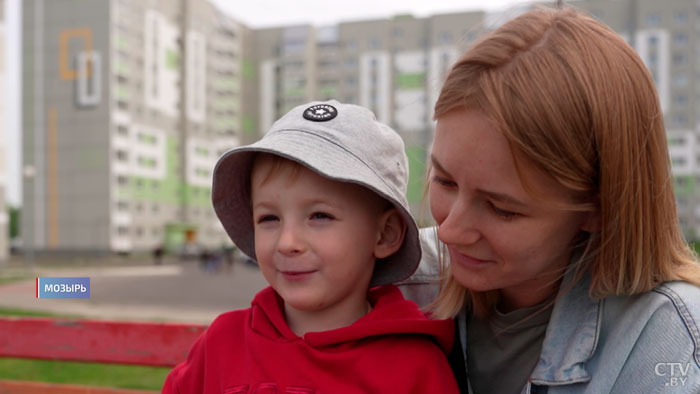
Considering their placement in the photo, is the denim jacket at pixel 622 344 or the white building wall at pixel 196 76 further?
the white building wall at pixel 196 76

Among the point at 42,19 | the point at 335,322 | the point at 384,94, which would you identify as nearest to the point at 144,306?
the point at 335,322

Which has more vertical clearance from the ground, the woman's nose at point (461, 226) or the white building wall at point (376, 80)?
the white building wall at point (376, 80)

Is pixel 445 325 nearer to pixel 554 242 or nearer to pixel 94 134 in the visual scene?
pixel 554 242

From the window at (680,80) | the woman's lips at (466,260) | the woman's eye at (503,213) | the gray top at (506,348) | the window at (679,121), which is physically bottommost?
the gray top at (506,348)

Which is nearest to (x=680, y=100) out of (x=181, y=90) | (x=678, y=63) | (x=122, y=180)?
(x=678, y=63)

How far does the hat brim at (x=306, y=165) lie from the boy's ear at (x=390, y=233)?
0.8 inches

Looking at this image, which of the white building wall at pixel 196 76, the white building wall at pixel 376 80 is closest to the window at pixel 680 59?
the white building wall at pixel 376 80

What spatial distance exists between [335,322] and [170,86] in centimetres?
4011

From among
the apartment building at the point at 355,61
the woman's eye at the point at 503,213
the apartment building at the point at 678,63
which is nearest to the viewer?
the woman's eye at the point at 503,213

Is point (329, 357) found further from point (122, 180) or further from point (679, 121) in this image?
point (679, 121)

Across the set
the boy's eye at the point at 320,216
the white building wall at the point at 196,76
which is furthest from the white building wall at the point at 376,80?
the boy's eye at the point at 320,216

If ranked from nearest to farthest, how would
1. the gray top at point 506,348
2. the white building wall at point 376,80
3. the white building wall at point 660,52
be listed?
the gray top at point 506,348 → the white building wall at point 660,52 → the white building wall at point 376,80

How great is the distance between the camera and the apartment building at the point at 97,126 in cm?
3434

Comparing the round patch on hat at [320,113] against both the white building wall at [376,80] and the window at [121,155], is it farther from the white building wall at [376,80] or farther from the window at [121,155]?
the white building wall at [376,80]
